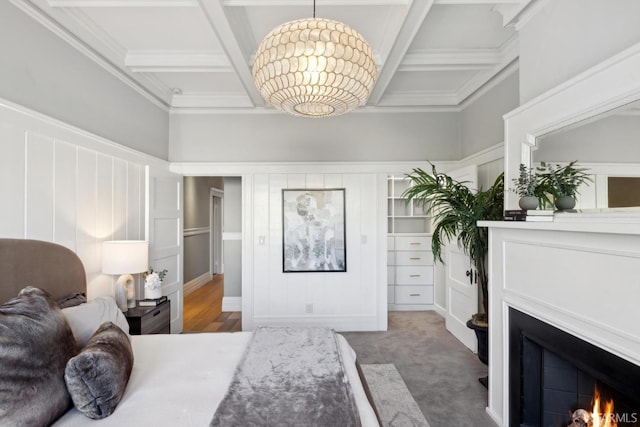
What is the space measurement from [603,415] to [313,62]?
2.23 meters

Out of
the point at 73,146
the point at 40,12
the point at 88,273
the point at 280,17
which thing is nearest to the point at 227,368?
the point at 88,273

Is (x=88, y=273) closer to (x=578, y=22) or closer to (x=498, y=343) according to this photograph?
(x=498, y=343)

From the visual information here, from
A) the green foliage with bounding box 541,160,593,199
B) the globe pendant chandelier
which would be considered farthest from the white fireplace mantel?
the globe pendant chandelier

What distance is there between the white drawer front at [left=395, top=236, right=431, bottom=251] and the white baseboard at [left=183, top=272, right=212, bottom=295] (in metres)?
3.85

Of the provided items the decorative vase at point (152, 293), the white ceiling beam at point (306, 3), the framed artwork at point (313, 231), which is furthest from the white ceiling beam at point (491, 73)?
the decorative vase at point (152, 293)

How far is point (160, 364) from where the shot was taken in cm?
164

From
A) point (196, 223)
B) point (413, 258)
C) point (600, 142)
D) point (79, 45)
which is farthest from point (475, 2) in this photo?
point (196, 223)

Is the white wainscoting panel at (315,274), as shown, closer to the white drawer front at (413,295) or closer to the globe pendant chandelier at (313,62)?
the white drawer front at (413,295)

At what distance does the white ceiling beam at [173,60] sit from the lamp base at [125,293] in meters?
1.88

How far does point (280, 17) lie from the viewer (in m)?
2.26

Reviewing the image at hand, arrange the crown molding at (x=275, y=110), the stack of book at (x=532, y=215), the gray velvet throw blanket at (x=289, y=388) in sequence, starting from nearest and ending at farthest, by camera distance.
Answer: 1. the gray velvet throw blanket at (x=289, y=388)
2. the stack of book at (x=532, y=215)
3. the crown molding at (x=275, y=110)

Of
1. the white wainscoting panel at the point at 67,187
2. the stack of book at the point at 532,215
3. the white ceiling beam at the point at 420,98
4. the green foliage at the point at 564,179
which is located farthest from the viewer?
the white ceiling beam at the point at 420,98

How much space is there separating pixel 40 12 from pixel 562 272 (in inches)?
138

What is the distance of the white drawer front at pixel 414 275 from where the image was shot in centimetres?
477
